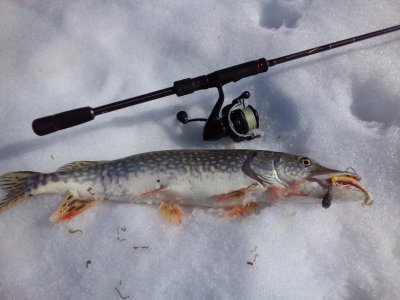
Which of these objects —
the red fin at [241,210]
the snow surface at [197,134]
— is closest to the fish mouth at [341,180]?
the snow surface at [197,134]

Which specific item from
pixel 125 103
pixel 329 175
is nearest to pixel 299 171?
pixel 329 175

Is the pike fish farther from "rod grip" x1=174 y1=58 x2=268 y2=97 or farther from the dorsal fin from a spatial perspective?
"rod grip" x1=174 y1=58 x2=268 y2=97

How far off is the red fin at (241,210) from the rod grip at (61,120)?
121cm

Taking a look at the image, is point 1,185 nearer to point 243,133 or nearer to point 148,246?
point 148,246

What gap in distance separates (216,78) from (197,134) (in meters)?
0.69

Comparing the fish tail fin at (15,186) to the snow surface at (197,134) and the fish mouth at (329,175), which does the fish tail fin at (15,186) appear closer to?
the snow surface at (197,134)

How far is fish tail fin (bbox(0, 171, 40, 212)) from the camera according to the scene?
8.78 feet

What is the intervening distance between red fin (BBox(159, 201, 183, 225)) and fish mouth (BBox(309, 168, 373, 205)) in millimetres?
1002

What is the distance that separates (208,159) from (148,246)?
0.77m

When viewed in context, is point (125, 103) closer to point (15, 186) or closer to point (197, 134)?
point (197, 134)

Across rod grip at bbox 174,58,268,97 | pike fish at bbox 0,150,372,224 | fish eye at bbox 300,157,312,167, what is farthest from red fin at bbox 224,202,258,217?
rod grip at bbox 174,58,268,97

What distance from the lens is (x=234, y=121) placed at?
2.83 meters

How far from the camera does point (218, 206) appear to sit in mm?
2717

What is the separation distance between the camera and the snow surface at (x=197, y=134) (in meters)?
2.62
